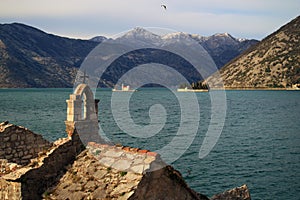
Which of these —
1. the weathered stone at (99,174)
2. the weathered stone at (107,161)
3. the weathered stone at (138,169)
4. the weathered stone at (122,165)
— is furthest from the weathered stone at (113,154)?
the weathered stone at (138,169)

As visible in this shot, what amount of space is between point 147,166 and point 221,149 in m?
32.8

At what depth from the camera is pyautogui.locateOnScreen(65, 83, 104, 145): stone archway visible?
1311 cm

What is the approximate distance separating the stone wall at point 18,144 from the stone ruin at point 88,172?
86cm

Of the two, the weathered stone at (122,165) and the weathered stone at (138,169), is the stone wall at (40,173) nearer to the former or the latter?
the weathered stone at (122,165)

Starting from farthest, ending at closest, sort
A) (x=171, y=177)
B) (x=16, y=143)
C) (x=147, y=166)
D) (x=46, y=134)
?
(x=46, y=134)
(x=16, y=143)
(x=171, y=177)
(x=147, y=166)

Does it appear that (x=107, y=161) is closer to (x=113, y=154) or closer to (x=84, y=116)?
(x=113, y=154)

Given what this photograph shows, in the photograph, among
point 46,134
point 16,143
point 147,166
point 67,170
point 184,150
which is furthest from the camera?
point 46,134

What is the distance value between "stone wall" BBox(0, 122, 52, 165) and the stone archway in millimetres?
3070

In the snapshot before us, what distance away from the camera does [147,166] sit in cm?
1084

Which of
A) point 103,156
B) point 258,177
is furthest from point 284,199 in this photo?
point 103,156

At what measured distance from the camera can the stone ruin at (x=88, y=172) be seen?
11.0 m

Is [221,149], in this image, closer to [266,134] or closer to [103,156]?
[266,134]

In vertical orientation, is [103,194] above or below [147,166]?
below

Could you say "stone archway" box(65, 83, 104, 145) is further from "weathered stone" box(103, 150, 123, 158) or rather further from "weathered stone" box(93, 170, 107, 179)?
"weathered stone" box(93, 170, 107, 179)
